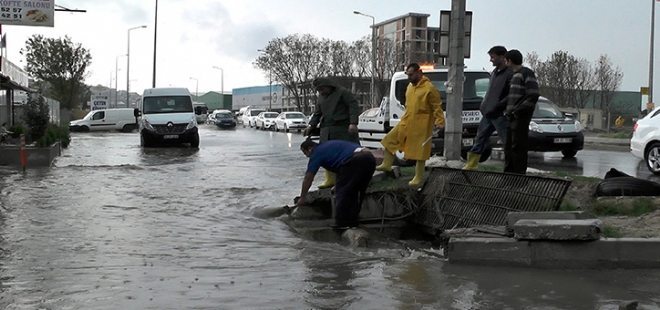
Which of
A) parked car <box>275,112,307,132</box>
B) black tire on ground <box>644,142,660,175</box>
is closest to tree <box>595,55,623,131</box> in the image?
parked car <box>275,112,307,132</box>

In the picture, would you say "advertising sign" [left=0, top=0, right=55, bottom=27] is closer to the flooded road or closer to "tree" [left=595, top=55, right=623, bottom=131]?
the flooded road

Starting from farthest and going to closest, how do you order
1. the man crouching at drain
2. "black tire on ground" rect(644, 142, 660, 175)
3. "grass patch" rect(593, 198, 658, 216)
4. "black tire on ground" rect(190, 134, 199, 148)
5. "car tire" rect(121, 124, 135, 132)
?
"car tire" rect(121, 124, 135, 132) < "black tire on ground" rect(190, 134, 199, 148) < "black tire on ground" rect(644, 142, 660, 175) < the man crouching at drain < "grass patch" rect(593, 198, 658, 216)

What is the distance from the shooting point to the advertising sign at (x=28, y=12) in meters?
20.6

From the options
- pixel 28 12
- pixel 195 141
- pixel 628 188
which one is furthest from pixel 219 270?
pixel 195 141

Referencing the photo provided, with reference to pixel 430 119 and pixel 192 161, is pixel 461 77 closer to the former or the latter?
pixel 430 119

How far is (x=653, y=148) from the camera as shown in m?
13.6

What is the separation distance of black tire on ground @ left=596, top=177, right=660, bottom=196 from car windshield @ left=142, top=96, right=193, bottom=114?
1943 cm

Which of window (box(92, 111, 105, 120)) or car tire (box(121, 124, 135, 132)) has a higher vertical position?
window (box(92, 111, 105, 120))

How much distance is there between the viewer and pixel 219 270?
6238 mm

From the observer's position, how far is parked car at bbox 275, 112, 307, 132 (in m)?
46.2

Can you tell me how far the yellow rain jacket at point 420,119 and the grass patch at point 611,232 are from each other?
2578 millimetres

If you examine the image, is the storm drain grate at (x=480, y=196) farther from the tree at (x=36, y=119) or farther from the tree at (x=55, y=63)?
the tree at (x=55, y=63)

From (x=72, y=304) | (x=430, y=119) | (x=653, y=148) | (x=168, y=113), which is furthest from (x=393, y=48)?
(x=72, y=304)

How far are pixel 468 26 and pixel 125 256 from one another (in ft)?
22.6
